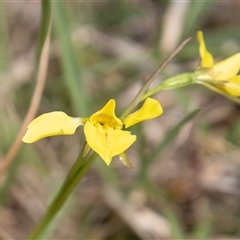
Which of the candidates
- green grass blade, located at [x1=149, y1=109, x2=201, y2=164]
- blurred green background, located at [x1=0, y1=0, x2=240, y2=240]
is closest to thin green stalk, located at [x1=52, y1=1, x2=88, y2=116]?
blurred green background, located at [x1=0, y1=0, x2=240, y2=240]

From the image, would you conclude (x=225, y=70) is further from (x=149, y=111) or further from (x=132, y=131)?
(x=132, y=131)

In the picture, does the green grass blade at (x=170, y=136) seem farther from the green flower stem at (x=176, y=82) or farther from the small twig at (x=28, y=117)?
the small twig at (x=28, y=117)

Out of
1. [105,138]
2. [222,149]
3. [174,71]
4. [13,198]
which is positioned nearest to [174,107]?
[174,71]

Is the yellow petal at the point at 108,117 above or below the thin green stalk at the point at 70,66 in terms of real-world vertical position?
below

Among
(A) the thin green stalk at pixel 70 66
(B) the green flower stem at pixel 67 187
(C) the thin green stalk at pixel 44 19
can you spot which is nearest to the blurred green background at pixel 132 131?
(A) the thin green stalk at pixel 70 66

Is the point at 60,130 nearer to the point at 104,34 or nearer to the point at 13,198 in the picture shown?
the point at 13,198

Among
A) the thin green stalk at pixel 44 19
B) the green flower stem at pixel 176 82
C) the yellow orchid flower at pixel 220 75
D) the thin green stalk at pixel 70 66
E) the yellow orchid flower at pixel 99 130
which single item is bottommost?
the yellow orchid flower at pixel 99 130
